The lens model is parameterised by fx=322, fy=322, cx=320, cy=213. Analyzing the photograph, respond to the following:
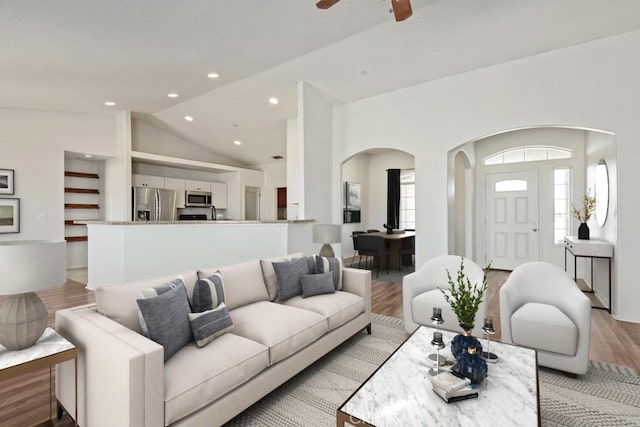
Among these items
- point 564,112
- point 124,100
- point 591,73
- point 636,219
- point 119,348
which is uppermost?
point 124,100

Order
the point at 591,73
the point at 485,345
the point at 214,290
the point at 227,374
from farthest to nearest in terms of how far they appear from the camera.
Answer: the point at 591,73 → the point at 214,290 → the point at 485,345 → the point at 227,374

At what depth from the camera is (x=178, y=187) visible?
8.05 meters

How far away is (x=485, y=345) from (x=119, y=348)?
2072mm

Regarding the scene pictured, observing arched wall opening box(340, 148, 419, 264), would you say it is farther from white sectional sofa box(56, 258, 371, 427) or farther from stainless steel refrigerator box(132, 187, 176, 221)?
white sectional sofa box(56, 258, 371, 427)

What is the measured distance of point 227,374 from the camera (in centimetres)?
172

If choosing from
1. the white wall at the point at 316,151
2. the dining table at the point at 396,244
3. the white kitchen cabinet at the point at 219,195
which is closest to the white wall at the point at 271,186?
the white kitchen cabinet at the point at 219,195

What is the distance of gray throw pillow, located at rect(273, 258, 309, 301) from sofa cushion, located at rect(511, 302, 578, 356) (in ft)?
6.02

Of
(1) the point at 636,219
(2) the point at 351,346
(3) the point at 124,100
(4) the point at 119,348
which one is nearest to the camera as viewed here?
(4) the point at 119,348

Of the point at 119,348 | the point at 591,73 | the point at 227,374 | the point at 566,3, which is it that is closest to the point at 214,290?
the point at 227,374

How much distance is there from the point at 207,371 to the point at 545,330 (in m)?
2.42

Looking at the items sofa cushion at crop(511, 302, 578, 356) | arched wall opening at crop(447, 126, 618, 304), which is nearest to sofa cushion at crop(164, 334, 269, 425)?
sofa cushion at crop(511, 302, 578, 356)

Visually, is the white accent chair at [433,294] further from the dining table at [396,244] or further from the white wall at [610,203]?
the dining table at [396,244]

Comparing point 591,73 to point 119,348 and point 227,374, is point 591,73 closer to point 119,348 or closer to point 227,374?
point 227,374

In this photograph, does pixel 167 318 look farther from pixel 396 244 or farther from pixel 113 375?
pixel 396 244
